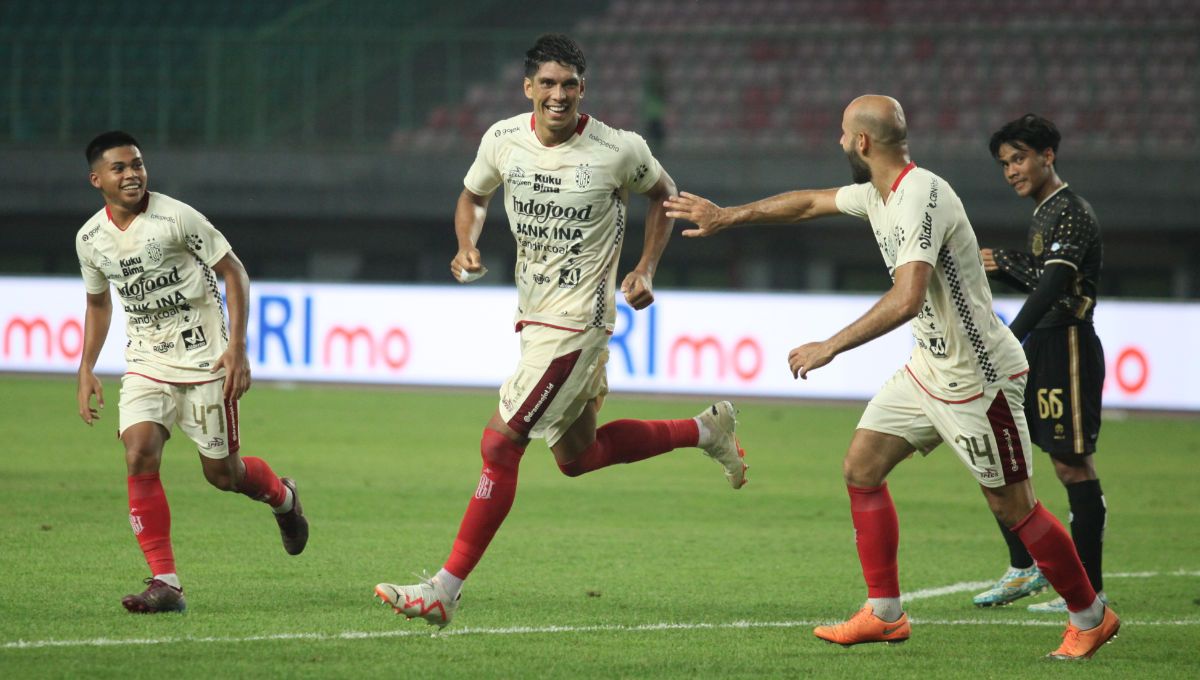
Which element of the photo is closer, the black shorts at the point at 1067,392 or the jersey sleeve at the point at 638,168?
the jersey sleeve at the point at 638,168

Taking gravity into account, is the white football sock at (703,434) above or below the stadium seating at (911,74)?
below

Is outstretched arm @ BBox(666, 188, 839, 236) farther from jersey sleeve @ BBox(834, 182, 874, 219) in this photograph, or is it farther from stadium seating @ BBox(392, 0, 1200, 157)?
stadium seating @ BBox(392, 0, 1200, 157)

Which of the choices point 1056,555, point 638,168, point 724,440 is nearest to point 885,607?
point 1056,555

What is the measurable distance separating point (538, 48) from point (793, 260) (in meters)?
15.5

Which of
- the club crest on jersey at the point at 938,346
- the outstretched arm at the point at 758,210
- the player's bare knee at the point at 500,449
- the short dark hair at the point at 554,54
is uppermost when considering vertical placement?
the short dark hair at the point at 554,54

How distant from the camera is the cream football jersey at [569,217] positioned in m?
5.83

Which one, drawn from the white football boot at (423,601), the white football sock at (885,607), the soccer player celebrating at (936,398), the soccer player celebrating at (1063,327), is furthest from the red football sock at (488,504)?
Answer: the soccer player celebrating at (1063,327)

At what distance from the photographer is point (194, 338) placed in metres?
6.24

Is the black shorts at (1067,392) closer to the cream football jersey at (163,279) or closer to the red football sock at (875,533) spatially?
the red football sock at (875,533)

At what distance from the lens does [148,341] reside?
6250mm

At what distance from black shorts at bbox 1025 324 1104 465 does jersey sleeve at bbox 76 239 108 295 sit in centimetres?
388

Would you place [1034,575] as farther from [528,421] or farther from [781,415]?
[781,415]

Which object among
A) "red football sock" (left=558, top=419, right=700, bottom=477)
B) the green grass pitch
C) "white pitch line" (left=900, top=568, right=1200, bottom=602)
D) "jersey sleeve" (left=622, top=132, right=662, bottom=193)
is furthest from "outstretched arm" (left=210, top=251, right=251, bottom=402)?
"white pitch line" (left=900, top=568, right=1200, bottom=602)

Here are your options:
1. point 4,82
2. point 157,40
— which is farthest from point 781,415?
point 4,82
